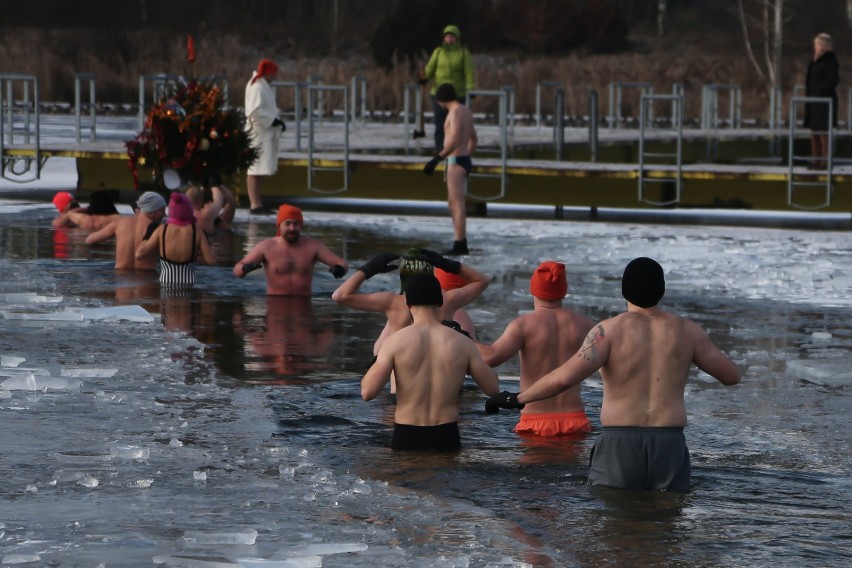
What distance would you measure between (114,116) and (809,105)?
74.9 ft

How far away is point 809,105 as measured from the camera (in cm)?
2112

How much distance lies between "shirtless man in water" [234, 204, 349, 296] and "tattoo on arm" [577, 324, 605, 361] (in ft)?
20.1

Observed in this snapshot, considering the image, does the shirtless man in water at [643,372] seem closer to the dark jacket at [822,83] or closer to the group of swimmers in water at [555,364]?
the group of swimmers in water at [555,364]

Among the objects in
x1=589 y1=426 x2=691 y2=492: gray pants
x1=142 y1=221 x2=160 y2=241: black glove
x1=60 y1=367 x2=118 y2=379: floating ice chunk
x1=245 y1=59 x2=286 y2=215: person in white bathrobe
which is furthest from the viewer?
x1=245 y1=59 x2=286 y2=215: person in white bathrobe

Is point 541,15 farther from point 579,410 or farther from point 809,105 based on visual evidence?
point 579,410

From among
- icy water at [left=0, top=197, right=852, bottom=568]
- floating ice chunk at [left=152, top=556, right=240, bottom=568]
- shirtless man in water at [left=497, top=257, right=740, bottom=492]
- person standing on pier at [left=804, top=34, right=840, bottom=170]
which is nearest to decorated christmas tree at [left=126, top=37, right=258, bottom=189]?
icy water at [left=0, top=197, right=852, bottom=568]

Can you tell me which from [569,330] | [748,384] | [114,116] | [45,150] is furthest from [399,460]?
[114,116]

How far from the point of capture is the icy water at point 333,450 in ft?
22.5

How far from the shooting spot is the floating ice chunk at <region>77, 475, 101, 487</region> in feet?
25.5

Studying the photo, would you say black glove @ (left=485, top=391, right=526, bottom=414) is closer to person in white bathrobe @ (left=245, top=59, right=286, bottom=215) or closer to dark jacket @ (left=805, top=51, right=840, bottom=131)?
person in white bathrobe @ (left=245, top=59, right=286, bottom=215)

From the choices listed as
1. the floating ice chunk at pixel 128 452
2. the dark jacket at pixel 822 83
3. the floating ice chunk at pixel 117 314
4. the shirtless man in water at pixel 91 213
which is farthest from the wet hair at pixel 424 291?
the dark jacket at pixel 822 83

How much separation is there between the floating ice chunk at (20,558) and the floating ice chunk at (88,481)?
3.86 ft

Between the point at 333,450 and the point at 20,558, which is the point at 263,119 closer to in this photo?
the point at 333,450

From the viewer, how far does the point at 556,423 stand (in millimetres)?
9016
